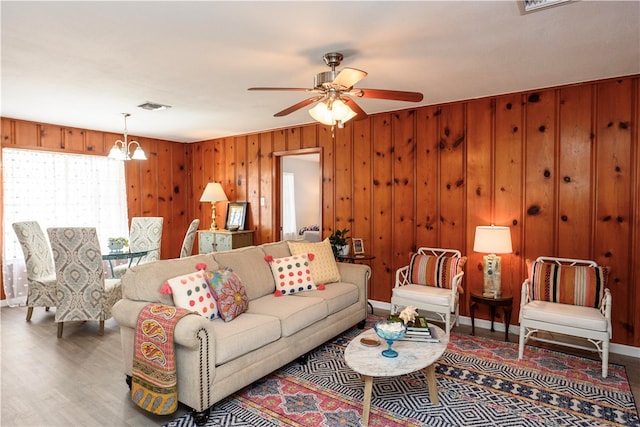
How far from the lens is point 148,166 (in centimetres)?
628

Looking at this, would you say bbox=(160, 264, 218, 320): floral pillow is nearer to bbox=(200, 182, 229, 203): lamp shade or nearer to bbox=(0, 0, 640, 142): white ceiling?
bbox=(0, 0, 640, 142): white ceiling

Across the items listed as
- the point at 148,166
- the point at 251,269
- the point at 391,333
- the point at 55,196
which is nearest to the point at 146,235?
the point at 55,196

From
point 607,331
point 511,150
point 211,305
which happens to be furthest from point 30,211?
point 607,331

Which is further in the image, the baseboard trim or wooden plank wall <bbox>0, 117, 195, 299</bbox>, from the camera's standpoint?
wooden plank wall <bbox>0, 117, 195, 299</bbox>

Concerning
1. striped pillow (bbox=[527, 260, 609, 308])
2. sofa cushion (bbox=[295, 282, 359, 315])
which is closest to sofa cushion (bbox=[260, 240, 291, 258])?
sofa cushion (bbox=[295, 282, 359, 315])

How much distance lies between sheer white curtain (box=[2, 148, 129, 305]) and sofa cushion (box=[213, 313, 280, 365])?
12.8 ft

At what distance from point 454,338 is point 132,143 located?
18.0ft

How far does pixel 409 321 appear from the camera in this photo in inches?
108

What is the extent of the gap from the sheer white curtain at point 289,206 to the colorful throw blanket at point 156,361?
6.26 m

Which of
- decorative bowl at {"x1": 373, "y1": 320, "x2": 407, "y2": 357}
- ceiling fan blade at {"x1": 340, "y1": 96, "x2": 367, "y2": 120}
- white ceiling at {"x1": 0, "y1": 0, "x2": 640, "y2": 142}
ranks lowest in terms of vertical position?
decorative bowl at {"x1": 373, "y1": 320, "x2": 407, "y2": 357}

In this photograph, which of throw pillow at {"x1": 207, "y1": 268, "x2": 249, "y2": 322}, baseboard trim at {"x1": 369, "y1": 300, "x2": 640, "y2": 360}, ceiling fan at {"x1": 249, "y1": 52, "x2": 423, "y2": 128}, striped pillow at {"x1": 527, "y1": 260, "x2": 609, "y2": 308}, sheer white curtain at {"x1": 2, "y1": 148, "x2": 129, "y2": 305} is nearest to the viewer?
ceiling fan at {"x1": 249, "y1": 52, "x2": 423, "y2": 128}

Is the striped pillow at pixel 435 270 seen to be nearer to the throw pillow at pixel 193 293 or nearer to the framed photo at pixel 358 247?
the framed photo at pixel 358 247

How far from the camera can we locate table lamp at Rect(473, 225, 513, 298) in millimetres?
3555

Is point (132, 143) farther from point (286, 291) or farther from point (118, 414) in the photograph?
point (118, 414)
